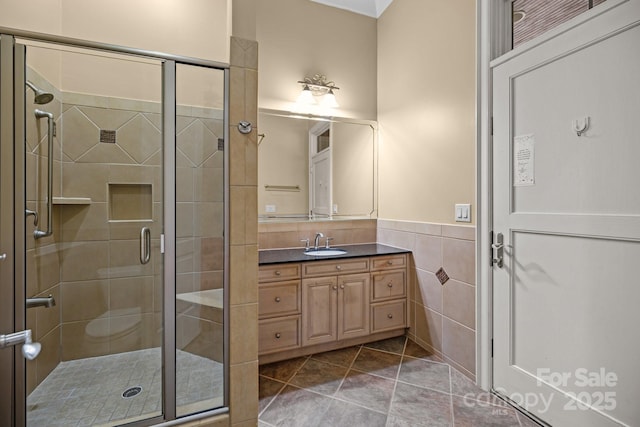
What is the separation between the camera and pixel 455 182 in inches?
88.9

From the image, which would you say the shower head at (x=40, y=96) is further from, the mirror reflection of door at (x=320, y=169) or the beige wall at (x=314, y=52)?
the mirror reflection of door at (x=320, y=169)

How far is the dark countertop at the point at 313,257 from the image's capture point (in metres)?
2.37

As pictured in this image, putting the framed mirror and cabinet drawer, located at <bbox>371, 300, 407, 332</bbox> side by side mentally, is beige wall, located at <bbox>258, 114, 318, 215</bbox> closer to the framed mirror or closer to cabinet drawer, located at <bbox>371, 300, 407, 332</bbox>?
the framed mirror

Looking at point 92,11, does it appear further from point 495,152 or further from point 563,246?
point 563,246

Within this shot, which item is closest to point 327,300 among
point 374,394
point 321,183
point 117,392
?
point 374,394

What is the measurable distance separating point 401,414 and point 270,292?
1.14 m

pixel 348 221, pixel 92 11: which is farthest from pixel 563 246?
pixel 92 11

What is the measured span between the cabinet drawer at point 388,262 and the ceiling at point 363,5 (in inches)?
98.3

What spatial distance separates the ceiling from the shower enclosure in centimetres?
218

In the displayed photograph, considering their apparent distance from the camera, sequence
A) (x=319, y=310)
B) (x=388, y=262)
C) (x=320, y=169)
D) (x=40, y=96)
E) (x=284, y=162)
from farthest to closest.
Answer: (x=320, y=169)
(x=284, y=162)
(x=388, y=262)
(x=319, y=310)
(x=40, y=96)

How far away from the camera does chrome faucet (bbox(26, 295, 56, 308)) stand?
Answer: 1.44m

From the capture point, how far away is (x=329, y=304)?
2.45 m

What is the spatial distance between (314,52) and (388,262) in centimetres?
215

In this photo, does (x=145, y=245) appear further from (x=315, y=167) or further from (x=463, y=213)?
(x=463, y=213)
